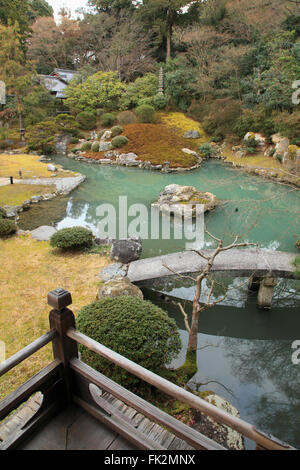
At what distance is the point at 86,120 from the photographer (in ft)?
71.6

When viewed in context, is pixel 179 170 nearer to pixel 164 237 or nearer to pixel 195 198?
pixel 195 198

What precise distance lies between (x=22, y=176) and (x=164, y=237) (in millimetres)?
8100

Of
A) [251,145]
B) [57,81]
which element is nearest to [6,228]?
[251,145]

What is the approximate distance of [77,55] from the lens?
29.1 meters

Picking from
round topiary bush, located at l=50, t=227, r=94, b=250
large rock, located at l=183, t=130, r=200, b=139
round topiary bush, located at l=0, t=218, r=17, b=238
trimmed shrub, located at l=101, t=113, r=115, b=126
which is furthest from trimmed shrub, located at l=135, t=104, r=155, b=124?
round topiary bush, located at l=50, t=227, r=94, b=250

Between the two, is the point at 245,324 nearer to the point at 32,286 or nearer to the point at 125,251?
the point at 125,251

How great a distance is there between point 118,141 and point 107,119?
4.68 metres

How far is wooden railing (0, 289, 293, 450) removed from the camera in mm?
1483

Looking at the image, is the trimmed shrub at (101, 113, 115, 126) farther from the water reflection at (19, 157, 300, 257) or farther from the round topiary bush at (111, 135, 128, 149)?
the water reflection at (19, 157, 300, 257)

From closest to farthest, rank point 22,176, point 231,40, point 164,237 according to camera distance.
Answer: point 164,237 < point 22,176 < point 231,40

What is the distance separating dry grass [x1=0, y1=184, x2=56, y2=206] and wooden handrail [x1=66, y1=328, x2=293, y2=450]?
30.6ft

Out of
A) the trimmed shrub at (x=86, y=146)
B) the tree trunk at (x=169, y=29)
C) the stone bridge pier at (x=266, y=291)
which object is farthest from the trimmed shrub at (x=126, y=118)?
the stone bridge pier at (x=266, y=291)

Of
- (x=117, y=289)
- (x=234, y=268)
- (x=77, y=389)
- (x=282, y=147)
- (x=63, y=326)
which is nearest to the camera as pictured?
(x=63, y=326)

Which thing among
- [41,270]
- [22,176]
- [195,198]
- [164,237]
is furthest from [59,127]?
[41,270]
